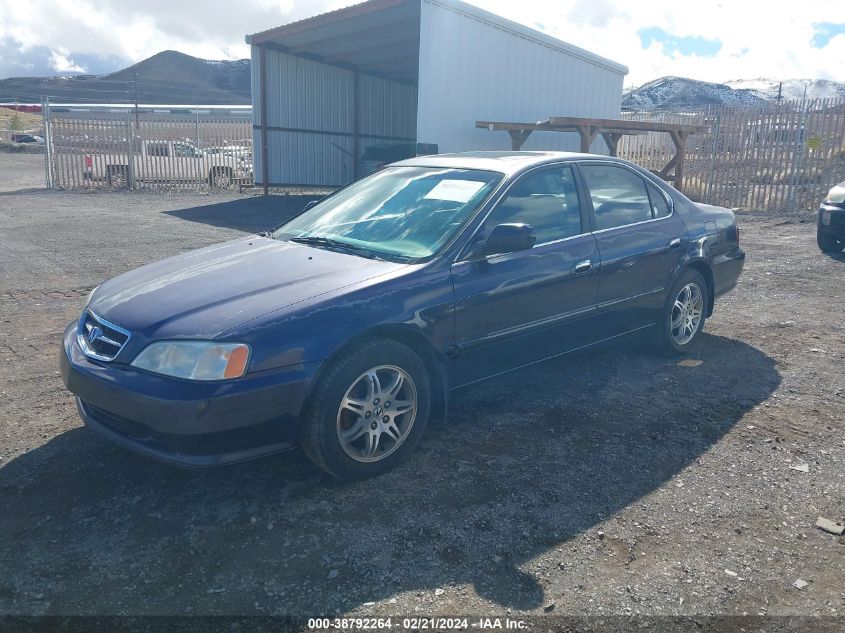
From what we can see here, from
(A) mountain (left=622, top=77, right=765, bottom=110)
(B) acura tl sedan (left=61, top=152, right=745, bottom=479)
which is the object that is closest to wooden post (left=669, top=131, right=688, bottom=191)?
(B) acura tl sedan (left=61, top=152, right=745, bottom=479)

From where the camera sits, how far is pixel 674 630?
8.73 ft

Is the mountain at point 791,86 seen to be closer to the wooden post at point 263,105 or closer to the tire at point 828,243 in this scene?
the wooden post at point 263,105

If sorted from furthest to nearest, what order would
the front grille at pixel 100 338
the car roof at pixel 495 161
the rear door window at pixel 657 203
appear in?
1. the rear door window at pixel 657 203
2. the car roof at pixel 495 161
3. the front grille at pixel 100 338

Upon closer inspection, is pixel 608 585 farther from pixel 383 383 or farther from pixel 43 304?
pixel 43 304

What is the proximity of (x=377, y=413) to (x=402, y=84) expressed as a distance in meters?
20.5

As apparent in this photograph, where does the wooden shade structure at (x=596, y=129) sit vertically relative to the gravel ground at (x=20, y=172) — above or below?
above

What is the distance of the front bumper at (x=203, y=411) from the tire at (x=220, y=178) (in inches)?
713

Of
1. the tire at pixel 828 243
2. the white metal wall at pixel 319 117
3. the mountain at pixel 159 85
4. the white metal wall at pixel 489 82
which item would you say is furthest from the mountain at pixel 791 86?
the tire at pixel 828 243

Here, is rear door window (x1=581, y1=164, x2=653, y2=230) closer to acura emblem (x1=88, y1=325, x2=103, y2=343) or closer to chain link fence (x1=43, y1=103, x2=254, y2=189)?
acura emblem (x1=88, y1=325, x2=103, y2=343)

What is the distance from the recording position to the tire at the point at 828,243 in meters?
10.3

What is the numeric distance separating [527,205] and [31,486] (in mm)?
3092

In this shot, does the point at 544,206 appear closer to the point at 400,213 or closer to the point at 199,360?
the point at 400,213

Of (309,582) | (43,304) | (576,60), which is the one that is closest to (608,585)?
(309,582)

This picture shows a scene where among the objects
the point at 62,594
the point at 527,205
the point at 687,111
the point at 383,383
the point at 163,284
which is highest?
the point at 687,111
